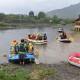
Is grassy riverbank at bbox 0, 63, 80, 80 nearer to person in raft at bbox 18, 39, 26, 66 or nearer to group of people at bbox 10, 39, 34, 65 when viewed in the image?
person in raft at bbox 18, 39, 26, 66

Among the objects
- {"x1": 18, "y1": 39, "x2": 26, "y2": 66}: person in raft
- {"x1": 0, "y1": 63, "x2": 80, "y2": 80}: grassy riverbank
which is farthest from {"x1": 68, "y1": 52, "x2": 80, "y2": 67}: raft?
{"x1": 18, "y1": 39, "x2": 26, "y2": 66}: person in raft

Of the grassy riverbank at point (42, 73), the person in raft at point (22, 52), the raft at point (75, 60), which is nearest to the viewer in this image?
the grassy riverbank at point (42, 73)

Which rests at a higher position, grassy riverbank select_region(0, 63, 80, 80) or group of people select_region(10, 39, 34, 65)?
group of people select_region(10, 39, 34, 65)

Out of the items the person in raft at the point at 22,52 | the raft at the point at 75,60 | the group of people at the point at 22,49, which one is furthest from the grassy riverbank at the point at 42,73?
the group of people at the point at 22,49

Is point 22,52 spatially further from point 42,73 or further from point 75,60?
point 42,73

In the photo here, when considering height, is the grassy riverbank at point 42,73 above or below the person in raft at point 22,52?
below

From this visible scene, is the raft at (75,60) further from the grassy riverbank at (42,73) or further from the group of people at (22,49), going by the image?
the group of people at (22,49)

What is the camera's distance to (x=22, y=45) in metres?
19.9

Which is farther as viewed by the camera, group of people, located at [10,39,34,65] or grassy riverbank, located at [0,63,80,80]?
group of people, located at [10,39,34,65]

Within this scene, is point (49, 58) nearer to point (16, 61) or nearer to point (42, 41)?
point (16, 61)

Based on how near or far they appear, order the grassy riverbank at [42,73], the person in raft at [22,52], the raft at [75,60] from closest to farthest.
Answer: the grassy riverbank at [42,73] → the raft at [75,60] → the person in raft at [22,52]

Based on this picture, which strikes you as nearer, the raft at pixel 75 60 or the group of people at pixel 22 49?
the raft at pixel 75 60

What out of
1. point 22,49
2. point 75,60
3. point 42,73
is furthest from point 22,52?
point 42,73

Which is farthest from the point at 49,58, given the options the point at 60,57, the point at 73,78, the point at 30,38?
the point at 30,38
